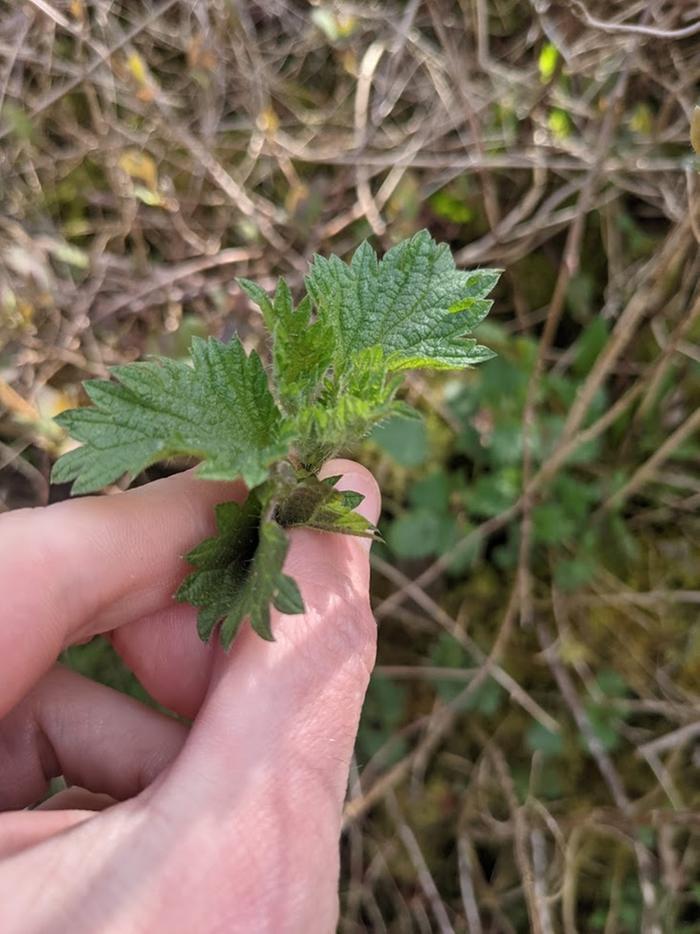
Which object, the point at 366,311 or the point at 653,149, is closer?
the point at 366,311

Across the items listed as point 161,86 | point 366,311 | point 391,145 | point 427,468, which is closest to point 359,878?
point 427,468

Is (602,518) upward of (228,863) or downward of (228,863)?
downward

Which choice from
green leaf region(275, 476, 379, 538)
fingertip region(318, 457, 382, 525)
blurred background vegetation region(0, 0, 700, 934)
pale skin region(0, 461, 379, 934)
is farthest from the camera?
blurred background vegetation region(0, 0, 700, 934)

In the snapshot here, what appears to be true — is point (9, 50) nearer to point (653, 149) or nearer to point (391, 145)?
point (391, 145)

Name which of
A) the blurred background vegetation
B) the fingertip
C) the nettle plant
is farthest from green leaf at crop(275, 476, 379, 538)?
the blurred background vegetation

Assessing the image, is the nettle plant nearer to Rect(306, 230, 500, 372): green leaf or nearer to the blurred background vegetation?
A: Rect(306, 230, 500, 372): green leaf

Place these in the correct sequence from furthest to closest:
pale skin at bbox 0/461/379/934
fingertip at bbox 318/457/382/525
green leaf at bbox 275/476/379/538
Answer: fingertip at bbox 318/457/382/525 → green leaf at bbox 275/476/379/538 → pale skin at bbox 0/461/379/934

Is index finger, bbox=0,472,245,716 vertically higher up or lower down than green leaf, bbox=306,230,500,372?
lower down
